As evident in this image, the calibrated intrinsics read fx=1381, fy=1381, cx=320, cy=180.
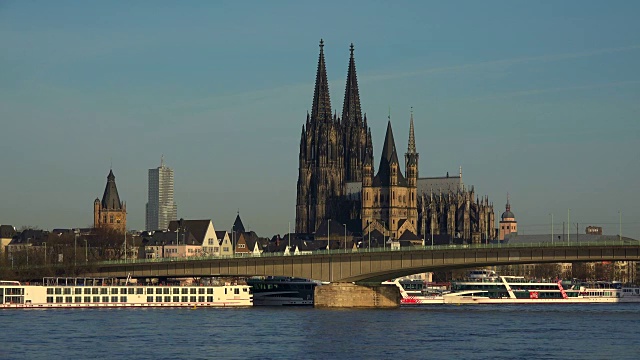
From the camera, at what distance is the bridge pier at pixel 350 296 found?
13288cm

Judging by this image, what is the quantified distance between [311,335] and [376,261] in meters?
36.5

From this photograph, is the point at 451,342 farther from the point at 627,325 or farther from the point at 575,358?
the point at 627,325

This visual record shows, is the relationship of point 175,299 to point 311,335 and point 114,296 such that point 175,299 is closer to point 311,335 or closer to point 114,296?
point 114,296

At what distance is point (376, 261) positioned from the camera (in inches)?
5153

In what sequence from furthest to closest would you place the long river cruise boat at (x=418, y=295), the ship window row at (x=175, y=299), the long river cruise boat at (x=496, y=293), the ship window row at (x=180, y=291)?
the long river cruise boat at (x=496, y=293), the long river cruise boat at (x=418, y=295), the ship window row at (x=180, y=291), the ship window row at (x=175, y=299)

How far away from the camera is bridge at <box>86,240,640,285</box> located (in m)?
121

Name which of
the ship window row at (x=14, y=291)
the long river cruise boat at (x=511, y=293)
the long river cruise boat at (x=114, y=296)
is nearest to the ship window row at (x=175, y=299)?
the long river cruise boat at (x=114, y=296)

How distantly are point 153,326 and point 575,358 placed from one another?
1414 inches

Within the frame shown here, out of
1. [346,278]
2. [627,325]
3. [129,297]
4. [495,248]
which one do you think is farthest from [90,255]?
[627,325]

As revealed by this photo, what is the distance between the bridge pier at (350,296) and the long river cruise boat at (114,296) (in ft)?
37.0

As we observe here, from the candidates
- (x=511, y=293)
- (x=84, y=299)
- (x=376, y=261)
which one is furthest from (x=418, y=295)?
(x=84, y=299)

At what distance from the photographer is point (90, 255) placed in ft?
582

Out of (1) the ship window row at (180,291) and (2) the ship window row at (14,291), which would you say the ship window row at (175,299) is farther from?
(2) the ship window row at (14,291)

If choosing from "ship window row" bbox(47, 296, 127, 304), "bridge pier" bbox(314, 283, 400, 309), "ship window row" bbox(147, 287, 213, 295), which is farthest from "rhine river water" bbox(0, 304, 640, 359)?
"ship window row" bbox(147, 287, 213, 295)
